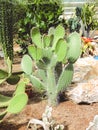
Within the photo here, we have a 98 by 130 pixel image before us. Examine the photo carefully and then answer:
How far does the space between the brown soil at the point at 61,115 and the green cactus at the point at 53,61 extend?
186 mm

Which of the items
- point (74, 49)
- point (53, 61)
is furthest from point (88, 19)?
point (53, 61)

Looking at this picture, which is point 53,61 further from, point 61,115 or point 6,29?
point 6,29

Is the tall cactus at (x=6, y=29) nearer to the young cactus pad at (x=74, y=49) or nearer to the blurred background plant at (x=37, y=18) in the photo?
the blurred background plant at (x=37, y=18)

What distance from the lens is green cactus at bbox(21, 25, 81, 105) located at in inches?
207

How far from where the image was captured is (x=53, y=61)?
17.3 ft

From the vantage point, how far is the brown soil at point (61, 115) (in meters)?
4.98

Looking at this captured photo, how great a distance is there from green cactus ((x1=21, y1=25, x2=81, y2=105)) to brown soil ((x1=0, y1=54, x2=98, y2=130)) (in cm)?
19

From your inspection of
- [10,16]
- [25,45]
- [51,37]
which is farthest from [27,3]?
[51,37]

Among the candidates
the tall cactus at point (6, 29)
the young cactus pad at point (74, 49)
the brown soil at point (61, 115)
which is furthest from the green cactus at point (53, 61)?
the tall cactus at point (6, 29)

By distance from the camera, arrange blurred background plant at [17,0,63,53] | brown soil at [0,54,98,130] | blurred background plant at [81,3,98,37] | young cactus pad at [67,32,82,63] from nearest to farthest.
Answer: brown soil at [0,54,98,130]
young cactus pad at [67,32,82,63]
blurred background plant at [17,0,63,53]
blurred background plant at [81,3,98,37]

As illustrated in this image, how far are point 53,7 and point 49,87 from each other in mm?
5843

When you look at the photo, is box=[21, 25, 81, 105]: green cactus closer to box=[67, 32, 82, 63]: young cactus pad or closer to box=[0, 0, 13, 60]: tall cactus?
box=[67, 32, 82, 63]: young cactus pad

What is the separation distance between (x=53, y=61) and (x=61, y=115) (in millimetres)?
677

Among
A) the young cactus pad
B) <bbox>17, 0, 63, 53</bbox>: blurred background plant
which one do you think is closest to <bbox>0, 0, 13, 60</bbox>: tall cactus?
<bbox>17, 0, 63, 53</bbox>: blurred background plant
